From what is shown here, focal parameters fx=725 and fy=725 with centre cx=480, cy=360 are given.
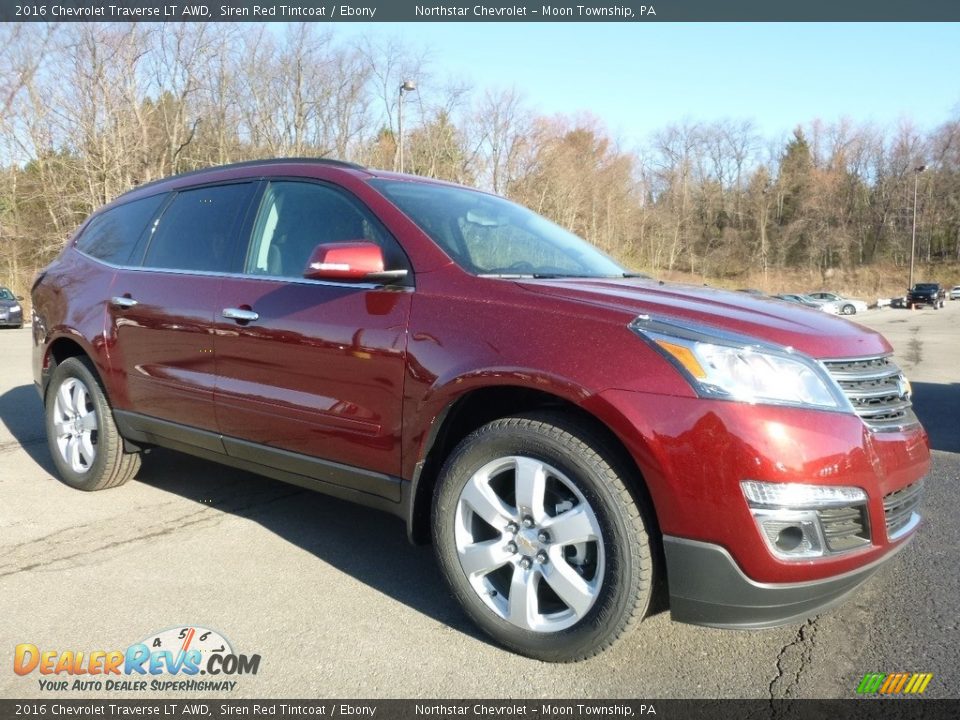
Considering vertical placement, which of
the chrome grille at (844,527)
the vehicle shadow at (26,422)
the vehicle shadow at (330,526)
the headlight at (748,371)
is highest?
the headlight at (748,371)

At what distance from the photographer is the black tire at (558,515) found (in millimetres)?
2252

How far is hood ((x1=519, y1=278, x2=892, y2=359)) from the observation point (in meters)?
2.32

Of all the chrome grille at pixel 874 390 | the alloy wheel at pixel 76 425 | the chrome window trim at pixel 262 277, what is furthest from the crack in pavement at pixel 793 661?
the alloy wheel at pixel 76 425

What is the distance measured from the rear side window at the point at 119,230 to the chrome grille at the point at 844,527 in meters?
3.78

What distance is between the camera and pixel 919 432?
2.55m

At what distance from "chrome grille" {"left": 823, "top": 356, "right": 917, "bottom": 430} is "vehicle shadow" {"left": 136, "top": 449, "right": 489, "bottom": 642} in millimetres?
1521

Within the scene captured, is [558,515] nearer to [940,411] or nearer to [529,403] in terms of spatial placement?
[529,403]

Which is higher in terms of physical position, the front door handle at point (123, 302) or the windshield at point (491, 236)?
the windshield at point (491, 236)

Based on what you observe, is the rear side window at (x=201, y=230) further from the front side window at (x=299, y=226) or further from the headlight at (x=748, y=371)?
the headlight at (x=748, y=371)

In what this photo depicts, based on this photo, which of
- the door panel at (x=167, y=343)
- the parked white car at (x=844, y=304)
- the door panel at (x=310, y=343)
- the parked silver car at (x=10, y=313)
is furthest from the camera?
the parked white car at (x=844, y=304)

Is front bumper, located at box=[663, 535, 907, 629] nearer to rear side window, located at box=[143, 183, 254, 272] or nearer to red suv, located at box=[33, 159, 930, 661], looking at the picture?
red suv, located at box=[33, 159, 930, 661]

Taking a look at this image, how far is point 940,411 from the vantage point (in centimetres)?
728

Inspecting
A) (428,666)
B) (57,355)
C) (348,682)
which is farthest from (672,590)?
(57,355)

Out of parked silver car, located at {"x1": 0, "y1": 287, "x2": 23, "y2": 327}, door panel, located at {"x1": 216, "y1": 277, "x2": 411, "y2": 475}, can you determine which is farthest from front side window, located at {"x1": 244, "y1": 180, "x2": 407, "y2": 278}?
parked silver car, located at {"x1": 0, "y1": 287, "x2": 23, "y2": 327}
